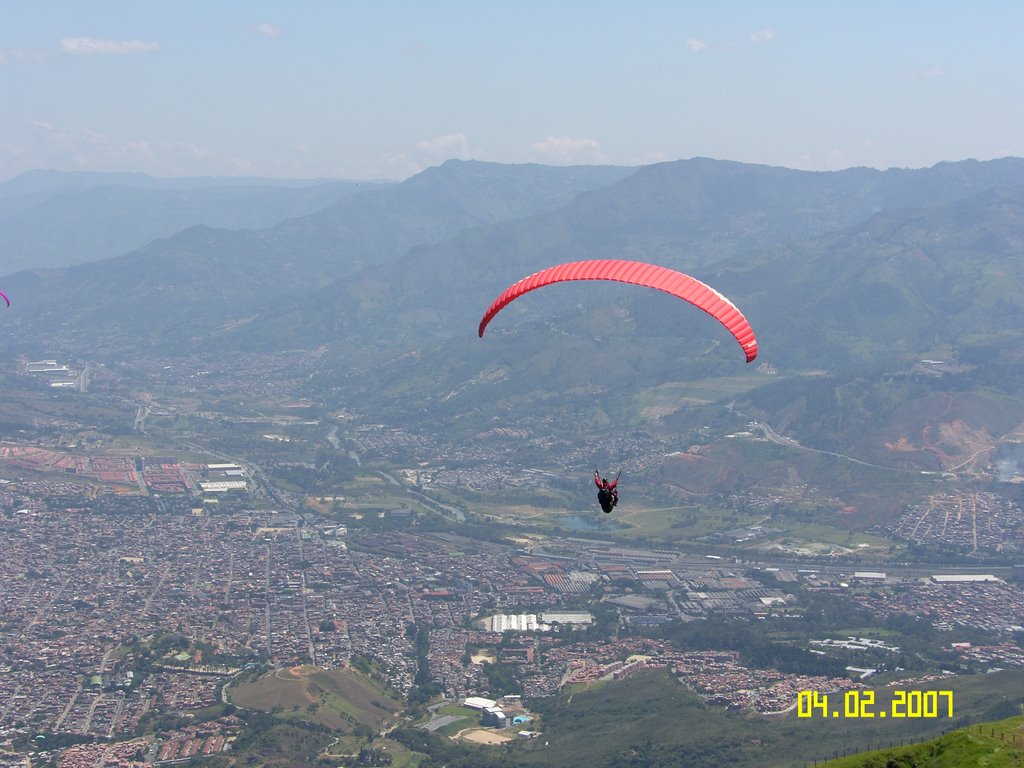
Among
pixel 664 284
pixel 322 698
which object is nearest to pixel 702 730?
pixel 322 698

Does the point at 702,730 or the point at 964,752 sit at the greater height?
the point at 964,752

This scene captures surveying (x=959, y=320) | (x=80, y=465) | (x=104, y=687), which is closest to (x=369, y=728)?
(x=104, y=687)

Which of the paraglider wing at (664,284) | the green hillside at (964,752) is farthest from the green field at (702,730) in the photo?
the paraglider wing at (664,284)

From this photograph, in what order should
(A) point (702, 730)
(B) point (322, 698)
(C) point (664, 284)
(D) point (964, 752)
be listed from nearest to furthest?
(C) point (664, 284), (D) point (964, 752), (A) point (702, 730), (B) point (322, 698)
